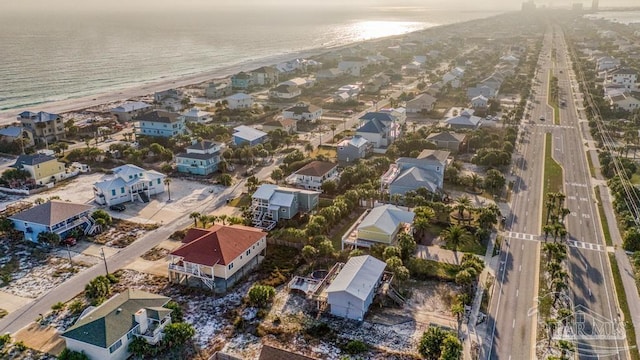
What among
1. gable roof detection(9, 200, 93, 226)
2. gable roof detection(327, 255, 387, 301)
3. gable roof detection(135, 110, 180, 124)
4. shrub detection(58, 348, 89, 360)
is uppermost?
gable roof detection(135, 110, 180, 124)

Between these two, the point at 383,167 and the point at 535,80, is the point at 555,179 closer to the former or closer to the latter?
the point at 383,167

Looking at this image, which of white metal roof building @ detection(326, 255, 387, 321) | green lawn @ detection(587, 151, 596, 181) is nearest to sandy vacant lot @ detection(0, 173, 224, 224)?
white metal roof building @ detection(326, 255, 387, 321)

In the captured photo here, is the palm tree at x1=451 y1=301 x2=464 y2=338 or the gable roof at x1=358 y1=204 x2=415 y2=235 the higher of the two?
the gable roof at x1=358 y1=204 x2=415 y2=235

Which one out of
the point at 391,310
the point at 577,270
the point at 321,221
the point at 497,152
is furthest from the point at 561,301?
the point at 497,152

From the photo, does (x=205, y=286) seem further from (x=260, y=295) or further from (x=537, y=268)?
(x=537, y=268)

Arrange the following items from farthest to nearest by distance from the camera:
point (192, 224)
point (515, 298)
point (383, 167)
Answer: point (383, 167)
point (192, 224)
point (515, 298)

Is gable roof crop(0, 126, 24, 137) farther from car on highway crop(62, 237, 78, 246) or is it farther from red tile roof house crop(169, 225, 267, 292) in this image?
red tile roof house crop(169, 225, 267, 292)

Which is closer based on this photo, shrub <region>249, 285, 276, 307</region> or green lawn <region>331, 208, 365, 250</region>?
shrub <region>249, 285, 276, 307</region>
